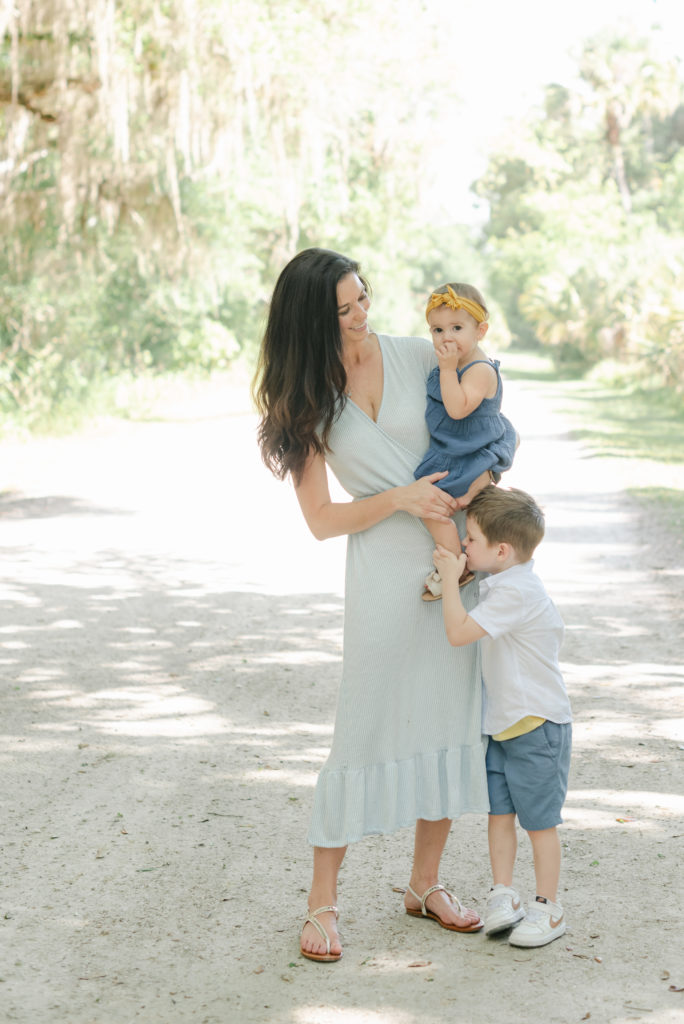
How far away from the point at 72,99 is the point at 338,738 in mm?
13488

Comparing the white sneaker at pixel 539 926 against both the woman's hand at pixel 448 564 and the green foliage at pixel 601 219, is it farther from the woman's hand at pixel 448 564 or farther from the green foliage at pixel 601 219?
the green foliage at pixel 601 219

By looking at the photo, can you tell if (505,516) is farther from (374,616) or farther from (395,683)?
(395,683)

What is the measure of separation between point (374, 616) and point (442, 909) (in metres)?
0.90

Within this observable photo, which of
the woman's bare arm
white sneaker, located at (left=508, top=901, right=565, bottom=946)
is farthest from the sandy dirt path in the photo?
the woman's bare arm

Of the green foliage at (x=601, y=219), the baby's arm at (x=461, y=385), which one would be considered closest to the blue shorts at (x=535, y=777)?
the baby's arm at (x=461, y=385)

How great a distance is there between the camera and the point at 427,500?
125 inches

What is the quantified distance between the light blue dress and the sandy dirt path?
132cm

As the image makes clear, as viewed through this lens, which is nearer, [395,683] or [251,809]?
[395,683]

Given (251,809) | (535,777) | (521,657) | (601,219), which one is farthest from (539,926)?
(601,219)

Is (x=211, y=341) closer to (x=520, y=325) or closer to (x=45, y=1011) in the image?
(x=45, y=1011)

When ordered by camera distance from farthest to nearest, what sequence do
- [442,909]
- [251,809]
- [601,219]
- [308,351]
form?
[601,219], [251,809], [442,909], [308,351]

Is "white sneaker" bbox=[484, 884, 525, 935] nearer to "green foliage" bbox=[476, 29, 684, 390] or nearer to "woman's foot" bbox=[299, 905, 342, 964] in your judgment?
"woman's foot" bbox=[299, 905, 342, 964]

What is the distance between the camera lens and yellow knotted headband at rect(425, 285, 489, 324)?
3.17m

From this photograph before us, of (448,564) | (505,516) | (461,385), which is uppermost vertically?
(461,385)
